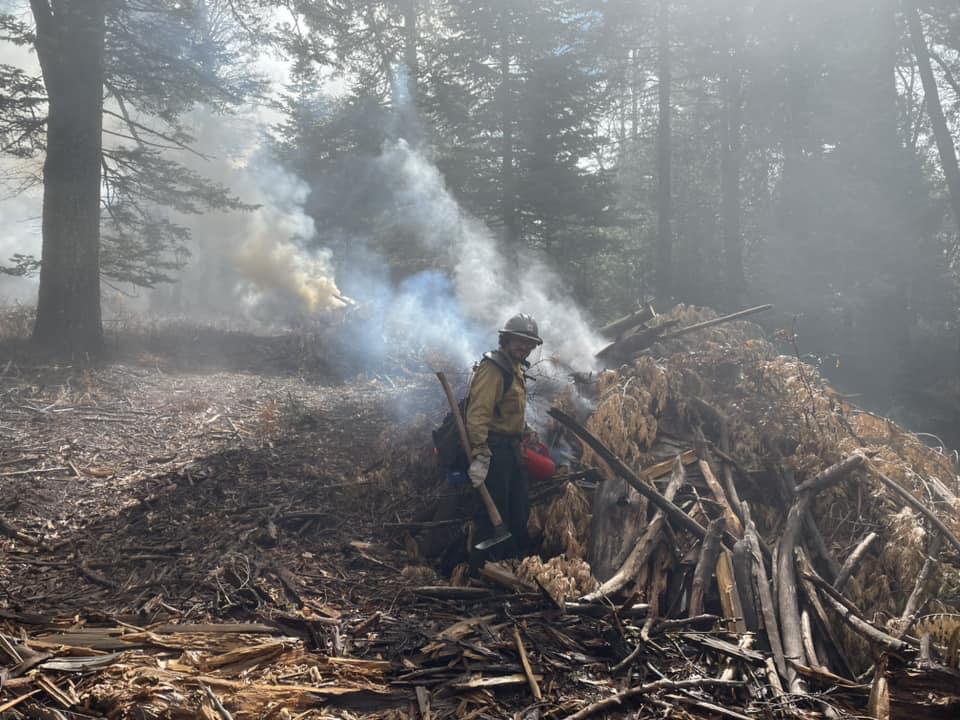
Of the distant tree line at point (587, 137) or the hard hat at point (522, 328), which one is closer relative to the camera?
the hard hat at point (522, 328)

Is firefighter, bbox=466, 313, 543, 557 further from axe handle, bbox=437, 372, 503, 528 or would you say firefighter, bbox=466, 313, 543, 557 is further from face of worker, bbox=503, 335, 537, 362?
axe handle, bbox=437, 372, 503, 528

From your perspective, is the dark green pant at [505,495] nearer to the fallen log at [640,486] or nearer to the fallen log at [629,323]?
the fallen log at [640,486]

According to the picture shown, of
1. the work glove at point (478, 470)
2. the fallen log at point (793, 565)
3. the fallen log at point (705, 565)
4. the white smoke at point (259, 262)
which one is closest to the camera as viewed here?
the fallen log at point (793, 565)

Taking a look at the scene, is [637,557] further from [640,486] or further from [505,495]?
[505,495]

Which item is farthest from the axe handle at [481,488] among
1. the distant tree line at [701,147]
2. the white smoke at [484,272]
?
the distant tree line at [701,147]

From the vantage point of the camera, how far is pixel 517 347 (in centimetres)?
599

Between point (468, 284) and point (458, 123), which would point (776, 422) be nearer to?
point (468, 284)

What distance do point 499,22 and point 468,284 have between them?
7849 mm

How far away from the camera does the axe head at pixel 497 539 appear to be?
551cm

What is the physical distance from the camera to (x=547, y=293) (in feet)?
48.9

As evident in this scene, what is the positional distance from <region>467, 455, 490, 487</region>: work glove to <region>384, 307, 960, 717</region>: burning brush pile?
28.7 inches

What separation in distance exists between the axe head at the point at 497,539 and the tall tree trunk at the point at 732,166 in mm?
15057

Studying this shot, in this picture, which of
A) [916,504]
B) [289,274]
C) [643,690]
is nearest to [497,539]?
[643,690]

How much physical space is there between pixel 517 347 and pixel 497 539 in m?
1.75
